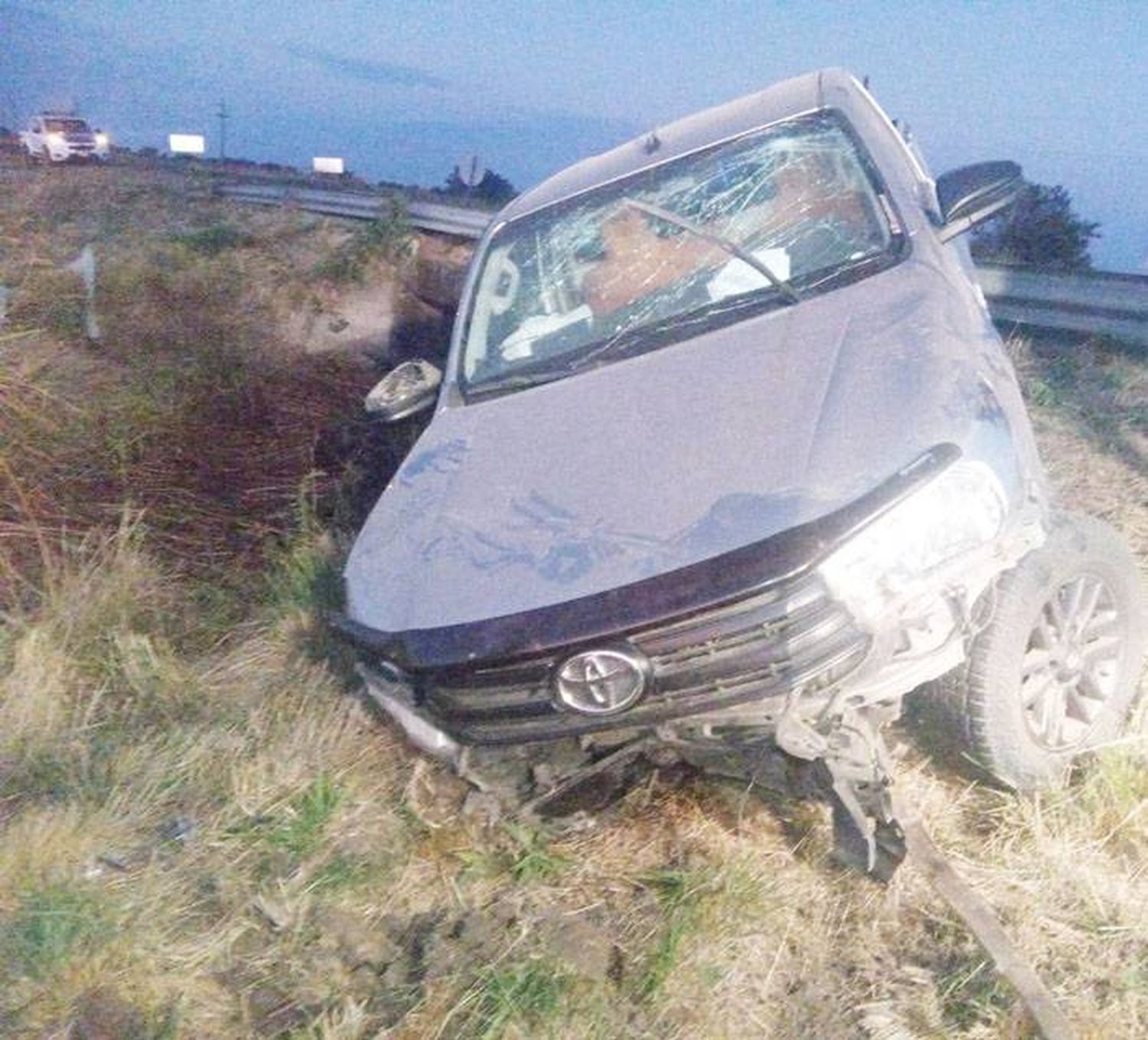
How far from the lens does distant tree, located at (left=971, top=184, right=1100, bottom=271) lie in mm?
10344

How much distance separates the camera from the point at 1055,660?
3.76 meters

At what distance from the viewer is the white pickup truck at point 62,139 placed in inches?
1113

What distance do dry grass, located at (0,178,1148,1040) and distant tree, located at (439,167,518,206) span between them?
11142mm

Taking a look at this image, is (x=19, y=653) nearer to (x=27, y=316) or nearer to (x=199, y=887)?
(x=199, y=887)

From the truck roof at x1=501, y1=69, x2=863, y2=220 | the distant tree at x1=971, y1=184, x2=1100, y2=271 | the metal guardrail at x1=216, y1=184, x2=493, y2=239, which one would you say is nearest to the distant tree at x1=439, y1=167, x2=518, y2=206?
the metal guardrail at x1=216, y1=184, x2=493, y2=239

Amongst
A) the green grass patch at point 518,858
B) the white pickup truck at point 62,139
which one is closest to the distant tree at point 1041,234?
the green grass patch at point 518,858

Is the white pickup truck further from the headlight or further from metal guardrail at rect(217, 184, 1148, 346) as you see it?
the headlight

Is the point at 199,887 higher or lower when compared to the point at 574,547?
lower

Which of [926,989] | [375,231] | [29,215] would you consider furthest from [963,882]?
[29,215]

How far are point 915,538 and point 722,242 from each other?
1.82 meters

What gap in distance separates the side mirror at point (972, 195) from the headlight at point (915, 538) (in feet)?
4.44

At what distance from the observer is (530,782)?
3.79 meters

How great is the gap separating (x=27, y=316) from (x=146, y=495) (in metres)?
3.09

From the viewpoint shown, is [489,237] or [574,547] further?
[489,237]
